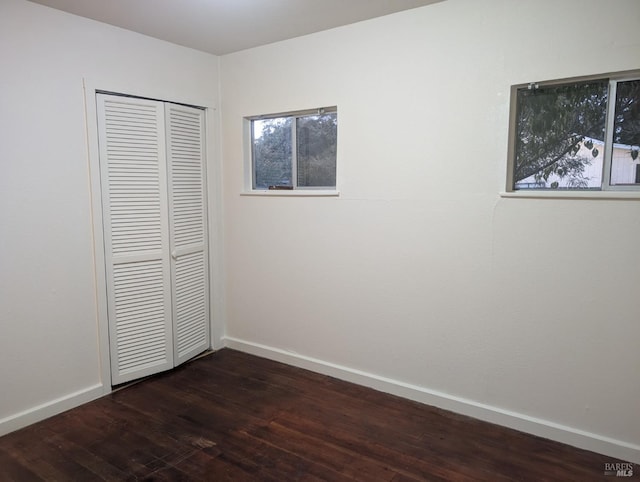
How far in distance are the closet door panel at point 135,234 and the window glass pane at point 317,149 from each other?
3.56 feet

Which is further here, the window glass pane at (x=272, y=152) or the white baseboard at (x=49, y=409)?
the window glass pane at (x=272, y=152)

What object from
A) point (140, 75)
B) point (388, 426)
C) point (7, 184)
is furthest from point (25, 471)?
point (140, 75)

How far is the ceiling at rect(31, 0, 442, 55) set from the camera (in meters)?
2.53

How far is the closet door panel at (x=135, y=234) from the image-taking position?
9.66ft

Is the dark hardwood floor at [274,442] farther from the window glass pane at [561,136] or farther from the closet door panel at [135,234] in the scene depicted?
the window glass pane at [561,136]

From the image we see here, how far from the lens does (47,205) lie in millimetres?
2627

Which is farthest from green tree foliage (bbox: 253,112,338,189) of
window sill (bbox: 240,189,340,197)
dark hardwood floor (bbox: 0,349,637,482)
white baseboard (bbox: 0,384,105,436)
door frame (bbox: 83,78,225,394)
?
white baseboard (bbox: 0,384,105,436)

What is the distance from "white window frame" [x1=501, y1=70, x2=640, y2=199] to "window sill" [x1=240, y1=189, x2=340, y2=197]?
48.4 inches

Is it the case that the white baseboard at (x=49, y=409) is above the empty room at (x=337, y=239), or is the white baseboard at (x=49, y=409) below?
below

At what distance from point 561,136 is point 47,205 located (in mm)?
3154

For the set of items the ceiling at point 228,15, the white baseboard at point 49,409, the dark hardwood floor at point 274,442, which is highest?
the ceiling at point 228,15

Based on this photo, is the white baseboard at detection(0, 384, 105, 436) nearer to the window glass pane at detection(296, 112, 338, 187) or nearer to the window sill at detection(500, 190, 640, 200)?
the window glass pane at detection(296, 112, 338, 187)

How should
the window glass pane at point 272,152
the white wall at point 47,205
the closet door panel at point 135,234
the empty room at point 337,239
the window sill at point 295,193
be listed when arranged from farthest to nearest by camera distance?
the window glass pane at point 272,152, the window sill at point 295,193, the closet door panel at point 135,234, the white wall at point 47,205, the empty room at point 337,239

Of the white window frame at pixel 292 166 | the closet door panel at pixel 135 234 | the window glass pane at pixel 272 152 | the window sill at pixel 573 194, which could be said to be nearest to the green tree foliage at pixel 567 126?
the window sill at pixel 573 194
